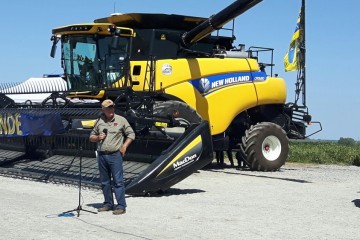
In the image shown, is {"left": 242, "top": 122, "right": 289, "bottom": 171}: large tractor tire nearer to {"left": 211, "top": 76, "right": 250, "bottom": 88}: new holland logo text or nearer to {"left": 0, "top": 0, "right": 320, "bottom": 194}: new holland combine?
{"left": 0, "top": 0, "right": 320, "bottom": 194}: new holland combine

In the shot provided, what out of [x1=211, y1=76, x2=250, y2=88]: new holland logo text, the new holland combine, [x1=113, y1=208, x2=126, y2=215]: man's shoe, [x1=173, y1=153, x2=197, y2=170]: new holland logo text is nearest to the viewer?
[x1=113, y1=208, x2=126, y2=215]: man's shoe

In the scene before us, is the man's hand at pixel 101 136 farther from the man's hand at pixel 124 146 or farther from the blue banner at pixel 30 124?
the blue banner at pixel 30 124

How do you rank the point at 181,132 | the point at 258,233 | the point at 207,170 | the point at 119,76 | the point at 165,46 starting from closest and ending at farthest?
the point at 258,233, the point at 181,132, the point at 119,76, the point at 165,46, the point at 207,170

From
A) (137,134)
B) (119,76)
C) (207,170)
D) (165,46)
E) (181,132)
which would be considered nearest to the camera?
(181,132)

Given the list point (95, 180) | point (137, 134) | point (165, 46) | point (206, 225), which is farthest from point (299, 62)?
point (206, 225)

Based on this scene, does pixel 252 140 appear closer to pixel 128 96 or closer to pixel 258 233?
pixel 128 96

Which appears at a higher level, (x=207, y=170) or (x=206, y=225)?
(x=206, y=225)

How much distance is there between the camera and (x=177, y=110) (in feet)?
43.5

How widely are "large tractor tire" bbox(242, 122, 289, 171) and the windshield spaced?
4030mm

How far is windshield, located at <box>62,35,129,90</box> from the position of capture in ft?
49.3

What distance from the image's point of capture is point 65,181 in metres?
12.6

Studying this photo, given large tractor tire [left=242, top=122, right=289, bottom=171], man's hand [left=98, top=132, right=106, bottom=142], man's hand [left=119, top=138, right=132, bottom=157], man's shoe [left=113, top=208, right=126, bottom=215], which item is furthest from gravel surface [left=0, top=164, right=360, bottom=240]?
large tractor tire [left=242, top=122, right=289, bottom=171]

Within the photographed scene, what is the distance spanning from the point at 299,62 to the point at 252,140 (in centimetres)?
321

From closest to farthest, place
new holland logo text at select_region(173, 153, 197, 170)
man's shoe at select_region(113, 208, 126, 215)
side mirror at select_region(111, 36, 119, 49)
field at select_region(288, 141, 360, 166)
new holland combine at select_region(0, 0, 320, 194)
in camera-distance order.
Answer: man's shoe at select_region(113, 208, 126, 215) → new holland logo text at select_region(173, 153, 197, 170) → new holland combine at select_region(0, 0, 320, 194) → side mirror at select_region(111, 36, 119, 49) → field at select_region(288, 141, 360, 166)
